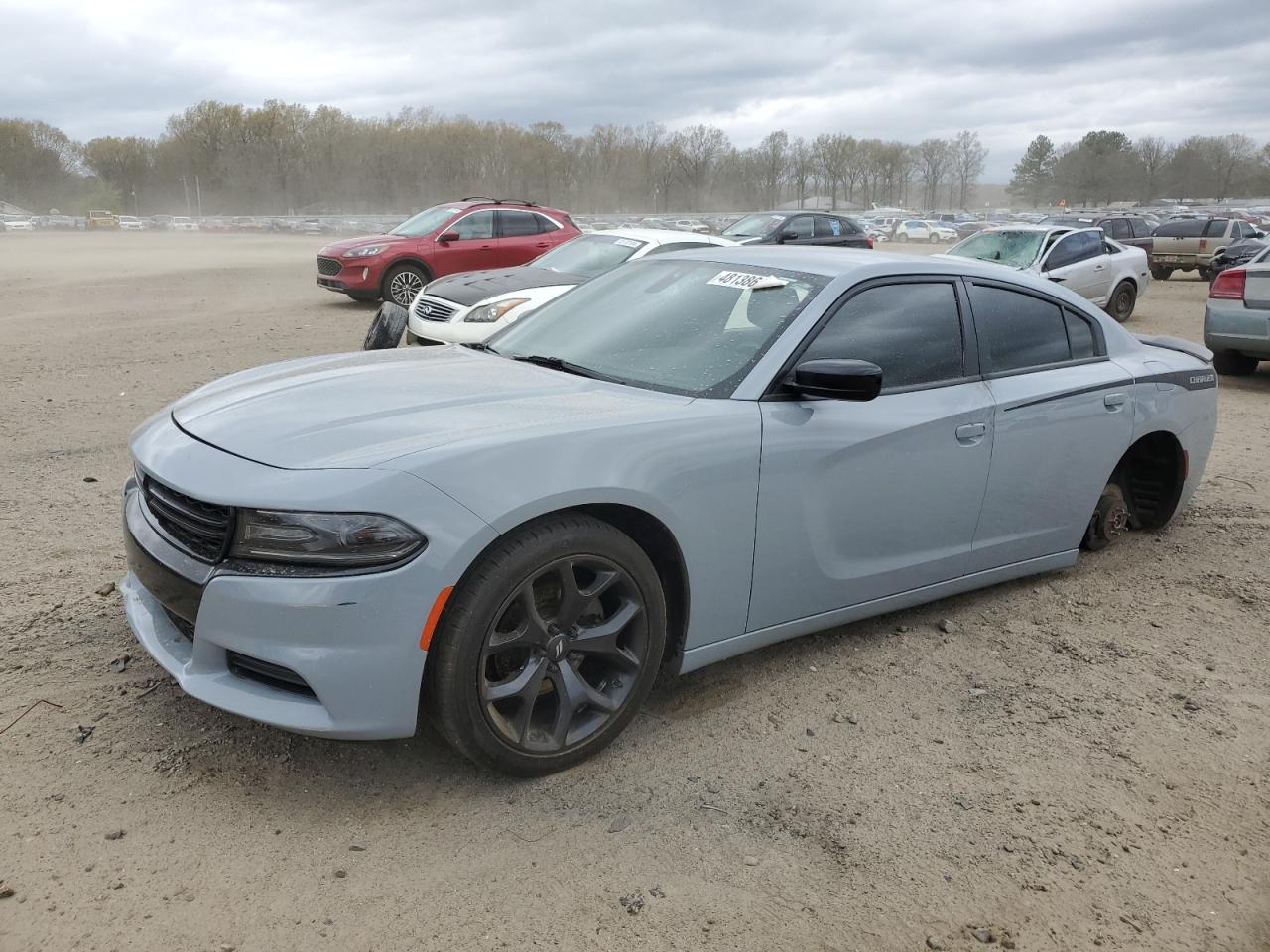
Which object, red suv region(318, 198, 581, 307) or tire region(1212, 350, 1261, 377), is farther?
red suv region(318, 198, 581, 307)

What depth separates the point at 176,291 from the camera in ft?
58.1

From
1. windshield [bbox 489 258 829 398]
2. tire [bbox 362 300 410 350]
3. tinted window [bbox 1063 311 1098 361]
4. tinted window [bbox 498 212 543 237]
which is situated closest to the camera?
windshield [bbox 489 258 829 398]

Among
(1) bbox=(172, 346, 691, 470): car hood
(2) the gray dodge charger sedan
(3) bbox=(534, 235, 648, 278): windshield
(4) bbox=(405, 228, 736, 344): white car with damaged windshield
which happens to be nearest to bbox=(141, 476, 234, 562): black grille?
(2) the gray dodge charger sedan

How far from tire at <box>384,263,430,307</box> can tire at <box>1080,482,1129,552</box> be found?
11.8 m

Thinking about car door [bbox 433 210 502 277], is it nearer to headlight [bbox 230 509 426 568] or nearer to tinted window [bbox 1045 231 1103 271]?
tinted window [bbox 1045 231 1103 271]

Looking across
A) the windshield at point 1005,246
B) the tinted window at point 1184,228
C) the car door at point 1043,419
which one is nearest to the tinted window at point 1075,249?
the windshield at point 1005,246

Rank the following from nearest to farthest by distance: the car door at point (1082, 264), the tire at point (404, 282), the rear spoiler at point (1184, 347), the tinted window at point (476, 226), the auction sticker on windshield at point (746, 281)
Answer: the auction sticker on windshield at point (746, 281), the rear spoiler at point (1184, 347), the car door at point (1082, 264), the tire at point (404, 282), the tinted window at point (476, 226)

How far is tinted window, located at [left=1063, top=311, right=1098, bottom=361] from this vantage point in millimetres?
4465

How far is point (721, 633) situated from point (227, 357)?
8.64 m

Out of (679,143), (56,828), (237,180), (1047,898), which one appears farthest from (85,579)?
(679,143)

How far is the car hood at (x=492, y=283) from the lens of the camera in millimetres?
9773

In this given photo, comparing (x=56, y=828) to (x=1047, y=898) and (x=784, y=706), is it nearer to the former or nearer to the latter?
(x=784, y=706)

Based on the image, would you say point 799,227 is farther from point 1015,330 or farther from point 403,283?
point 1015,330

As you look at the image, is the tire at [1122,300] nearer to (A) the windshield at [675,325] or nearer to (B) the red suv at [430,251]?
(B) the red suv at [430,251]
